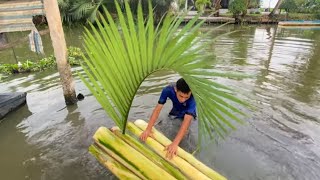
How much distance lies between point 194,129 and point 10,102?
3803 millimetres

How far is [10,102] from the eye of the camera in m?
5.51

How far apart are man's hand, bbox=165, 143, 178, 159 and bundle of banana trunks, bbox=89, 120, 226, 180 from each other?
4 cm

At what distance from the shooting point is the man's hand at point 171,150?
271 centimetres

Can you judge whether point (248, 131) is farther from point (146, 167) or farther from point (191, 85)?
point (191, 85)

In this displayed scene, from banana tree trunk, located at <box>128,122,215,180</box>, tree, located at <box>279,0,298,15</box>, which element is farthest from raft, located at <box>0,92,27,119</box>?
tree, located at <box>279,0,298,15</box>

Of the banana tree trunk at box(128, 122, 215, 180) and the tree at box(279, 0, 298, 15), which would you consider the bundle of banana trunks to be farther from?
the tree at box(279, 0, 298, 15)

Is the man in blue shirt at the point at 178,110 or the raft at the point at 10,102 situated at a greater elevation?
the man in blue shirt at the point at 178,110

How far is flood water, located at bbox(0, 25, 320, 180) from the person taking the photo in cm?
371

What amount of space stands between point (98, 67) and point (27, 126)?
374 cm

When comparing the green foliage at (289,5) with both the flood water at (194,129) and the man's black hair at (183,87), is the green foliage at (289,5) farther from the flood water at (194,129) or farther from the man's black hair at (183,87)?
the man's black hair at (183,87)

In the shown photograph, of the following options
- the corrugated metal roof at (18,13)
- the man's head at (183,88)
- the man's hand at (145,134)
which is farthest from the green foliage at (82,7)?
the man's hand at (145,134)

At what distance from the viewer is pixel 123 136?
2.80 meters

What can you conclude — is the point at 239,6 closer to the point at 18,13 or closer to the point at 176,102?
the point at 18,13

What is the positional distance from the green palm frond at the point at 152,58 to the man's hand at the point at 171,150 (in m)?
Result: 0.79
